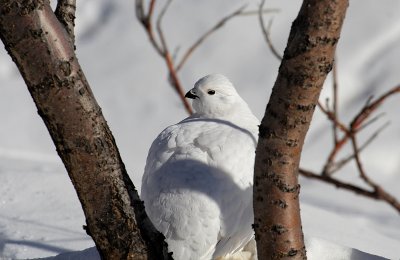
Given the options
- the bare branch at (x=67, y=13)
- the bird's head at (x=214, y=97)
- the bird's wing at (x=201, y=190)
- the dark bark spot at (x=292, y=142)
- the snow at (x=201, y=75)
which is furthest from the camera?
the snow at (x=201, y=75)

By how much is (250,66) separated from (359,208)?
190cm

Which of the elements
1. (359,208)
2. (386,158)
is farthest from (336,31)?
(386,158)

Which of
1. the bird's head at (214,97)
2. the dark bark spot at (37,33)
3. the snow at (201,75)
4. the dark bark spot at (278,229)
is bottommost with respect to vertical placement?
the dark bark spot at (278,229)

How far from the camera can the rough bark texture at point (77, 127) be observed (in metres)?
1.34

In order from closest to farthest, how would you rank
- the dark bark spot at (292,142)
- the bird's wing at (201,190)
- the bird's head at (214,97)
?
1. the dark bark spot at (292,142)
2. the bird's wing at (201,190)
3. the bird's head at (214,97)

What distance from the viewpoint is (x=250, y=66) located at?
6117 mm

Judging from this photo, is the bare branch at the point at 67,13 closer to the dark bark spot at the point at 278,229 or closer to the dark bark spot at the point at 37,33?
the dark bark spot at the point at 37,33

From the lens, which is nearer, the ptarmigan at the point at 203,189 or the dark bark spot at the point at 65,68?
the dark bark spot at the point at 65,68

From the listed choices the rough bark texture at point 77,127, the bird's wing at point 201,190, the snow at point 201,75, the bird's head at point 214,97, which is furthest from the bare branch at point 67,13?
the snow at point 201,75

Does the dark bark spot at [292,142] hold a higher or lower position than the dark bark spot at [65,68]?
lower

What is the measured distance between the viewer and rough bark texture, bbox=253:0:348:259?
1215 mm

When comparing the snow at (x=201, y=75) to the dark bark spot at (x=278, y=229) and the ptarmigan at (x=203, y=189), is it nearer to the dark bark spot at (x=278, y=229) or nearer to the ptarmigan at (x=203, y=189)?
the ptarmigan at (x=203, y=189)

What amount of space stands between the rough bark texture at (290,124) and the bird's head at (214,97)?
3.53 ft


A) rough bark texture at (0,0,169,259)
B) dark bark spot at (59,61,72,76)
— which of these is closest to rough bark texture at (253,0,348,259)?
rough bark texture at (0,0,169,259)
